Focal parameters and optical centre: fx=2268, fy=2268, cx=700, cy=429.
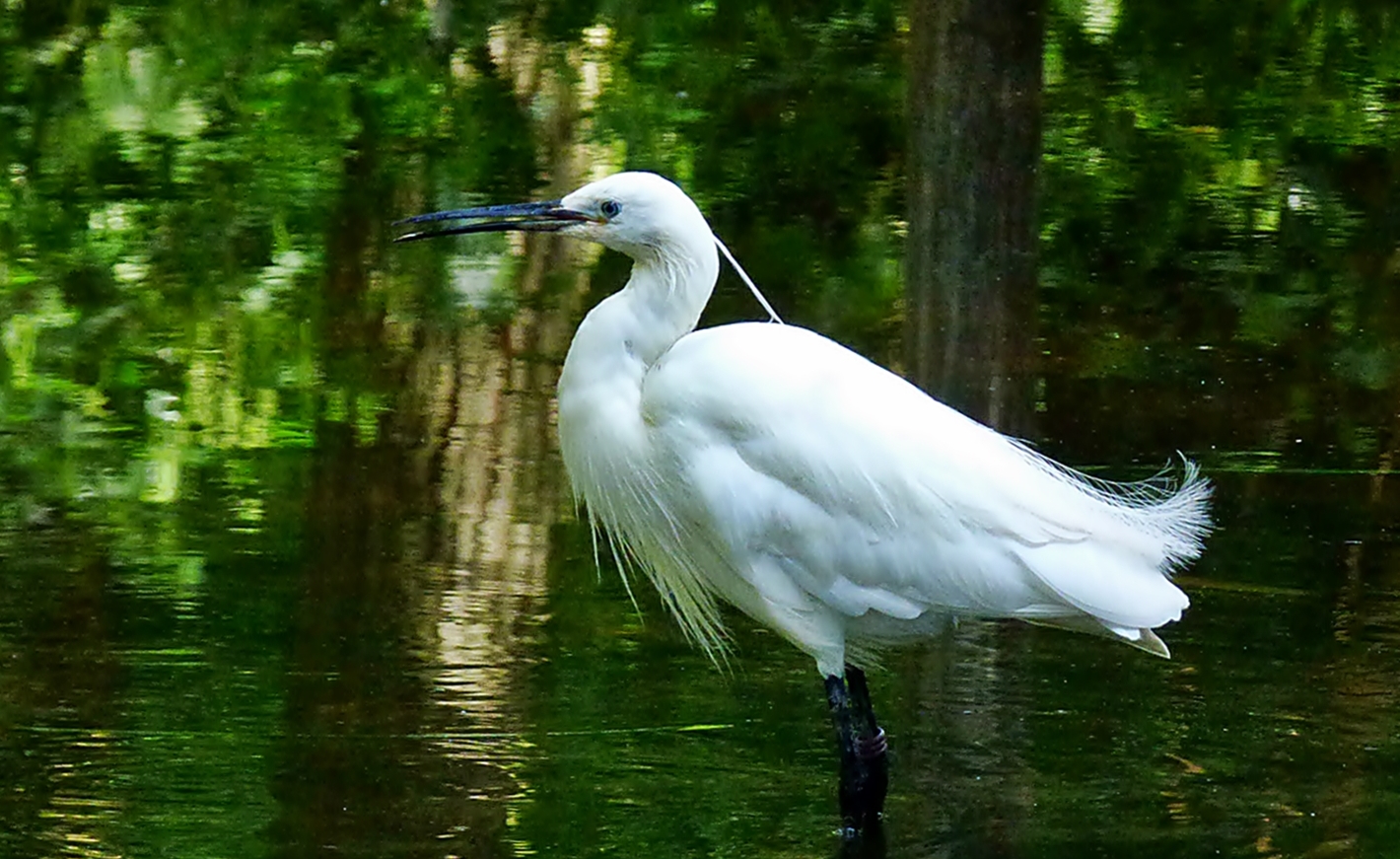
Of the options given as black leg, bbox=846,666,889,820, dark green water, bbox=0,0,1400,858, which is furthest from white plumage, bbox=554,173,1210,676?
dark green water, bbox=0,0,1400,858

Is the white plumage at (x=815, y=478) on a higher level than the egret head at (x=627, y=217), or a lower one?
lower

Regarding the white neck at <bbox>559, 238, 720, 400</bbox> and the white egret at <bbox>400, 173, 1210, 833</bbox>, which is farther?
the white neck at <bbox>559, 238, 720, 400</bbox>

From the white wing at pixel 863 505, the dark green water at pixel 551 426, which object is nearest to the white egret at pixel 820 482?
the white wing at pixel 863 505

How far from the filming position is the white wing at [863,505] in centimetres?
442

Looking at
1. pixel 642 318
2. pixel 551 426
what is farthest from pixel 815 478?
pixel 551 426

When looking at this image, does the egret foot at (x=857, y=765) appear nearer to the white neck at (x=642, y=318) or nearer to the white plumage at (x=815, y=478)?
the white plumage at (x=815, y=478)

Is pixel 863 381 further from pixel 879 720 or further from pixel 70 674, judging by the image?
pixel 70 674

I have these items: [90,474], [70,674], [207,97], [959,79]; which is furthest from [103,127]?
[70,674]

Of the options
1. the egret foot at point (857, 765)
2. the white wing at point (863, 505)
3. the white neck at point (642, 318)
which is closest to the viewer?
the egret foot at point (857, 765)

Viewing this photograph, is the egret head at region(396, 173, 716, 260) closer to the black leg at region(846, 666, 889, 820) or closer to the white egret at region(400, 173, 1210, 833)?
the white egret at region(400, 173, 1210, 833)

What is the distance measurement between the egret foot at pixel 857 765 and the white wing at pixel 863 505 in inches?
7.5

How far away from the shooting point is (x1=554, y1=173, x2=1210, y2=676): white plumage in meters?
4.43

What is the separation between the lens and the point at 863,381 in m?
4.53

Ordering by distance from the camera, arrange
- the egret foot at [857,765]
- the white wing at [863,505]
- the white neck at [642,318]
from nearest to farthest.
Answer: the egret foot at [857,765], the white wing at [863,505], the white neck at [642,318]
